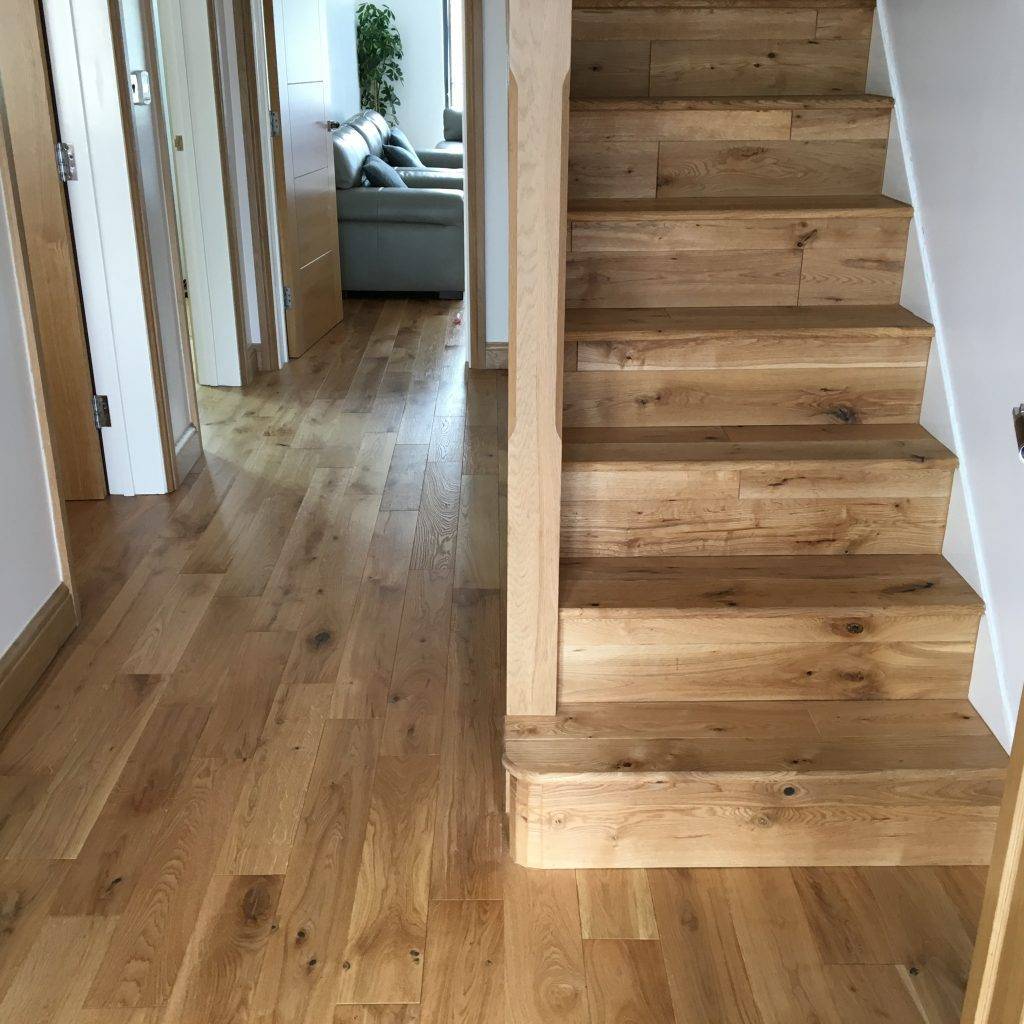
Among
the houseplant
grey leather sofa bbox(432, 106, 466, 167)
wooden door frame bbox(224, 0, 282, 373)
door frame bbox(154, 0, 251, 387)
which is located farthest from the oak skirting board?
the houseplant

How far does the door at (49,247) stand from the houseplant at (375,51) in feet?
21.5

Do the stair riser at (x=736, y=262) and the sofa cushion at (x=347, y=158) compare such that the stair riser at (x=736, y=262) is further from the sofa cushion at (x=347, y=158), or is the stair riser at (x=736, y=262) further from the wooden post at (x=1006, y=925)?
the sofa cushion at (x=347, y=158)

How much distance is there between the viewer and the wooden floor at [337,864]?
176cm

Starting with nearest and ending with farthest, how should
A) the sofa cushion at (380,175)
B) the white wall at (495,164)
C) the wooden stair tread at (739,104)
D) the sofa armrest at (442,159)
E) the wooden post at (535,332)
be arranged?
the wooden post at (535,332) → the wooden stair tread at (739,104) → the white wall at (495,164) → the sofa cushion at (380,175) → the sofa armrest at (442,159)

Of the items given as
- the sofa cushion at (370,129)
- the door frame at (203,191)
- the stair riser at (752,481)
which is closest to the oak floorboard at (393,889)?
the stair riser at (752,481)

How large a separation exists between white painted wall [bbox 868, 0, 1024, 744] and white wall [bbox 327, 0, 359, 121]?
5504 mm

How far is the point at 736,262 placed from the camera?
100.0 inches

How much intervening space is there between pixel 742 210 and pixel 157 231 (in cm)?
198

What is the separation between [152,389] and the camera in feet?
11.5

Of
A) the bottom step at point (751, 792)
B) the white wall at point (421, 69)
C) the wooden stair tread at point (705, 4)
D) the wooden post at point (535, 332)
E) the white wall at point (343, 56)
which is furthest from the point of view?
the white wall at point (421, 69)

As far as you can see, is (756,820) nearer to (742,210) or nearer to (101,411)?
(742,210)

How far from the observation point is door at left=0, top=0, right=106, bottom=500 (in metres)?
3.10

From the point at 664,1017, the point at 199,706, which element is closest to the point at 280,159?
the point at 199,706

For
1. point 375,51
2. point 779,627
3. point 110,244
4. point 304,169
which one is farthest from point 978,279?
point 375,51
